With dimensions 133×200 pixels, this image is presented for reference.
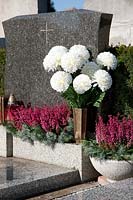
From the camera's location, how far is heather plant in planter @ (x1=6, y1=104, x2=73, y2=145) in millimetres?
6459

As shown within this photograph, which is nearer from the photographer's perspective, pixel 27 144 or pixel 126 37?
pixel 27 144

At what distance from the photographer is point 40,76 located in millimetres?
7910

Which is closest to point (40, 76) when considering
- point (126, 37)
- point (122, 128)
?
point (122, 128)

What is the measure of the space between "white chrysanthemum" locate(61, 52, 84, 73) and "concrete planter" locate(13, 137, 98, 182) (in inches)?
39.5

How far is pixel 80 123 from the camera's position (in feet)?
20.9

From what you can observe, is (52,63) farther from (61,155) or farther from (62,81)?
(61,155)

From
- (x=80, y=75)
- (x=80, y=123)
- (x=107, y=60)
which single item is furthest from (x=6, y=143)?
(x=107, y=60)

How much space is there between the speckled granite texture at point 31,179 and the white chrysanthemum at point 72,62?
1.31 m

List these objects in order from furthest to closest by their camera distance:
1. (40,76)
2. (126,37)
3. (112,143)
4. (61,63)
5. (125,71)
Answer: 1. (126,37)
2. (40,76)
3. (125,71)
4. (61,63)
5. (112,143)

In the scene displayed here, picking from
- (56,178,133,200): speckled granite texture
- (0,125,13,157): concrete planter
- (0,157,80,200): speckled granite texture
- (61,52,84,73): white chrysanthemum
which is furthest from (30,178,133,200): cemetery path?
(0,125,13,157): concrete planter

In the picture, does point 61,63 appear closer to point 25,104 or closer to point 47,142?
point 47,142

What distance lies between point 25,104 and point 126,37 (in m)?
3.53

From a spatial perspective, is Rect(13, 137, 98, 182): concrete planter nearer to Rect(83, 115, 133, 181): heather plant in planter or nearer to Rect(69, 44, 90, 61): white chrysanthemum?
Rect(83, 115, 133, 181): heather plant in planter

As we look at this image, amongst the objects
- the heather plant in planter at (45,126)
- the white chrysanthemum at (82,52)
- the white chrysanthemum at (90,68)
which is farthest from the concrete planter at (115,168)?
the white chrysanthemum at (82,52)
